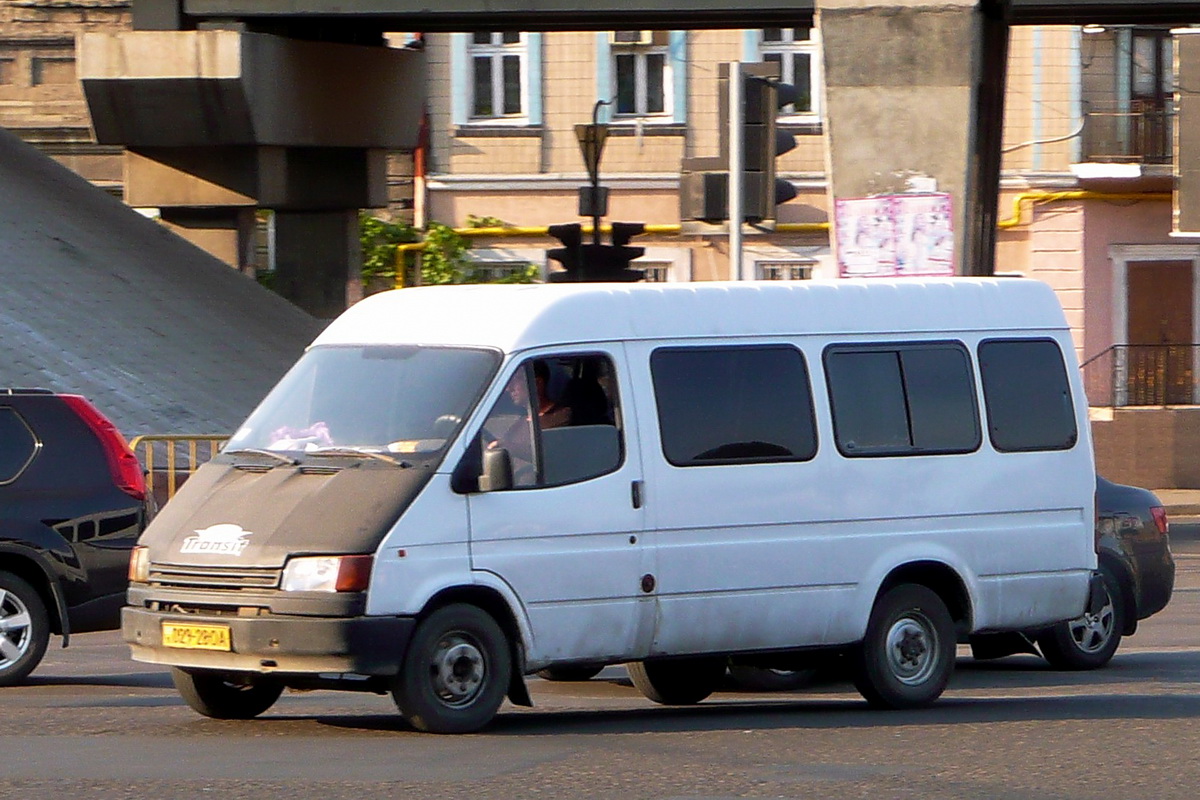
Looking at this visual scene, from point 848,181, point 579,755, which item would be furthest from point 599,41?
point 579,755

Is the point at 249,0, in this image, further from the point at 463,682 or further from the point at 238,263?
the point at 463,682

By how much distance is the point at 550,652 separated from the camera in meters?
9.55

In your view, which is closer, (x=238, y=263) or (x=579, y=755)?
(x=579, y=755)

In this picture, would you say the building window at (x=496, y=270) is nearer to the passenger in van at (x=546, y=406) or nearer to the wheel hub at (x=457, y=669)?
the passenger in van at (x=546, y=406)

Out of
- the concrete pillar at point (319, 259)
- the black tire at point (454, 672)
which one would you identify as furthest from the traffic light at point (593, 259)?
the concrete pillar at point (319, 259)

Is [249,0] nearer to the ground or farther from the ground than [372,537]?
farther from the ground

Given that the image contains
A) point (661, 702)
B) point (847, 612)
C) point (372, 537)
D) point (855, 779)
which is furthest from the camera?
point (661, 702)

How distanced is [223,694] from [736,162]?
6.51 m

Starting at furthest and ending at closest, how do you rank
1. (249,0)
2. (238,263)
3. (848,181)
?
(238,263) < (249,0) < (848,181)

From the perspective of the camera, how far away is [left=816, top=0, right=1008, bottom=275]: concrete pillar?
16.4 metres

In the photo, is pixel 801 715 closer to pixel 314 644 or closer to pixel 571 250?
pixel 314 644

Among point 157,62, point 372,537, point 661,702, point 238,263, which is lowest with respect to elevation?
point 661,702

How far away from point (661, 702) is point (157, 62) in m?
14.7

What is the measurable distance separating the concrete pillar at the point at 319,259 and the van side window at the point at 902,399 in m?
18.6
